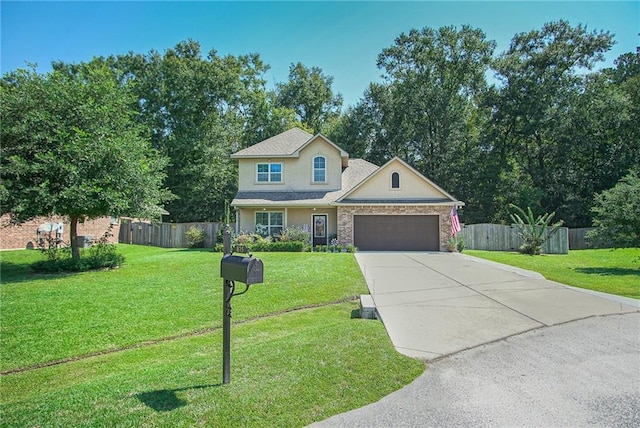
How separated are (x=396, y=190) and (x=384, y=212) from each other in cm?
149

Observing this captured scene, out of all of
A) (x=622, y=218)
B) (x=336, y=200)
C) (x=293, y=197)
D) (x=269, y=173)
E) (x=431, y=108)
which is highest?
(x=431, y=108)

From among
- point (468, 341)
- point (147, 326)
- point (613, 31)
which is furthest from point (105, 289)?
point (613, 31)

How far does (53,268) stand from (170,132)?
23279 millimetres

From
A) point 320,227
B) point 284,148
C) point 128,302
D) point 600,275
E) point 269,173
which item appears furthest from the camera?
point 284,148

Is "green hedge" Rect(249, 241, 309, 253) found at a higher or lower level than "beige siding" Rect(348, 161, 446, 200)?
lower

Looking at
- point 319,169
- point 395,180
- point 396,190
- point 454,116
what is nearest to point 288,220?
point 319,169

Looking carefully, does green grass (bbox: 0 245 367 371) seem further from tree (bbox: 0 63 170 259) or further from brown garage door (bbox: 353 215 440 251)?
brown garage door (bbox: 353 215 440 251)

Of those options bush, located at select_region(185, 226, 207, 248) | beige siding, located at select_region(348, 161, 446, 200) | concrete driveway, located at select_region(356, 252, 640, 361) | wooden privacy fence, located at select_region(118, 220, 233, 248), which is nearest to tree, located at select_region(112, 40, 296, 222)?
wooden privacy fence, located at select_region(118, 220, 233, 248)

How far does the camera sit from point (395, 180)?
21875mm

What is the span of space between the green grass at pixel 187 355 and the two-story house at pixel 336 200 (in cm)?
1106

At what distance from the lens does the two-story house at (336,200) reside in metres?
21.5

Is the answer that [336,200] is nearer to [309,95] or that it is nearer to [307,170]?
[307,170]

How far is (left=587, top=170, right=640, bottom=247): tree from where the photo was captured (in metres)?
13.0

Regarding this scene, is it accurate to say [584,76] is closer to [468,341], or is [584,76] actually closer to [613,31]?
[613,31]
